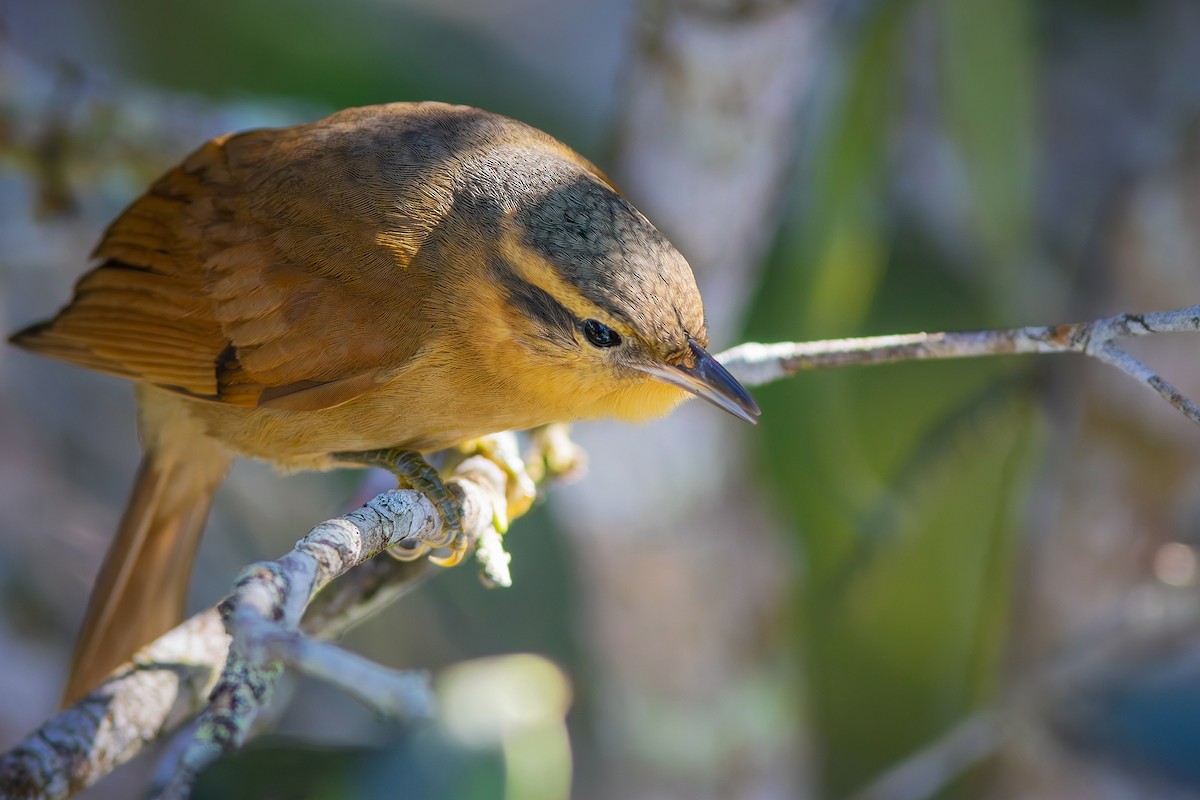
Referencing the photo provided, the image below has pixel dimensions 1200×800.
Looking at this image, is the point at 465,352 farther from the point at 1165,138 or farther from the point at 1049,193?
the point at 1049,193

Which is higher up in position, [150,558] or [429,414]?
[429,414]

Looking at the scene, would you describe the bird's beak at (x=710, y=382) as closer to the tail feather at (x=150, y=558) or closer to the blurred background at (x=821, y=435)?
the blurred background at (x=821, y=435)

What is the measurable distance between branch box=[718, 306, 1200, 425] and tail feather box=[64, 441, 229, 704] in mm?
1515

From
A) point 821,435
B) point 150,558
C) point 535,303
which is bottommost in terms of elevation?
point 150,558

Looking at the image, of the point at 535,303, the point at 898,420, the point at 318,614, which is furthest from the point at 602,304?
the point at 898,420

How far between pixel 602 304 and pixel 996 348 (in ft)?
2.48

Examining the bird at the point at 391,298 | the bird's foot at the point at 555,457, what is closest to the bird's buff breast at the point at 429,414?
the bird at the point at 391,298

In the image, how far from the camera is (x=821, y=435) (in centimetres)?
396

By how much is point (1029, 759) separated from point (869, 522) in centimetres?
89

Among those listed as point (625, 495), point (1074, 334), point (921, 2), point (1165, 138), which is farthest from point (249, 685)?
point (921, 2)

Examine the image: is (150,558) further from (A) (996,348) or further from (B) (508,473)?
(A) (996,348)

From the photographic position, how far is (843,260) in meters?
3.81

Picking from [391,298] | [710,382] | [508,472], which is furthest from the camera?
[508,472]

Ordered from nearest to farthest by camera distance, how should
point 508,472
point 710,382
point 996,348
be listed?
1. point 996,348
2. point 710,382
3. point 508,472
